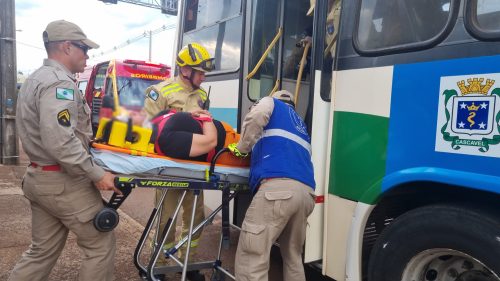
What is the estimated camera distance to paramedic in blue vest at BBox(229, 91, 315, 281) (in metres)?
2.56

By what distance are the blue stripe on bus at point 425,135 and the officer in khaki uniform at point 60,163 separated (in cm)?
166

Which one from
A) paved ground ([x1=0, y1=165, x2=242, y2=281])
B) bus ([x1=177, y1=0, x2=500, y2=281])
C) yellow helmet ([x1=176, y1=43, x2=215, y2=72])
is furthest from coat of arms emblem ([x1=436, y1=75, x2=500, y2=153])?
paved ground ([x1=0, y1=165, x2=242, y2=281])

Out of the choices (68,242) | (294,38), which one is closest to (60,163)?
(68,242)

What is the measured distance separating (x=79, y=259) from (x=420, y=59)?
3374 mm

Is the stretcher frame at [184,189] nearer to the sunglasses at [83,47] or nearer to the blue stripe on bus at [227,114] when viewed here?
the sunglasses at [83,47]

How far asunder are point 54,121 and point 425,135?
6.59 ft

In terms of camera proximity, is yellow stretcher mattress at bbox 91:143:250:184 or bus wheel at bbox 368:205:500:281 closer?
bus wheel at bbox 368:205:500:281

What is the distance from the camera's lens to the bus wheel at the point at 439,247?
76.9 inches

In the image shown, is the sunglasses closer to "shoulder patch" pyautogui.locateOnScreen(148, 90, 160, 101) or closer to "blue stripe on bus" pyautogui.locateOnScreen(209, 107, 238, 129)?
"shoulder patch" pyautogui.locateOnScreen(148, 90, 160, 101)

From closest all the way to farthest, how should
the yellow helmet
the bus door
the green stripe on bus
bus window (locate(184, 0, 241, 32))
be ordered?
the green stripe on bus → the yellow helmet → the bus door → bus window (locate(184, 0, 241, 32))

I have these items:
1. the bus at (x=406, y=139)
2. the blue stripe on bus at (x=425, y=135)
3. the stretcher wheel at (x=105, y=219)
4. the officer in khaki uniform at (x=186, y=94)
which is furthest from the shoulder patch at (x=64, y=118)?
the blue stripe on bus at (x=425, y=135)

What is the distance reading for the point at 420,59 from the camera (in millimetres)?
2264

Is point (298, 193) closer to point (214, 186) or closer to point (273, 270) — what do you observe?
point (214, 186)

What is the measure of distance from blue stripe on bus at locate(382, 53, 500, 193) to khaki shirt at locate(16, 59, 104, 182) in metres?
1.71
